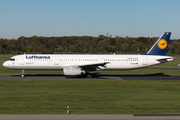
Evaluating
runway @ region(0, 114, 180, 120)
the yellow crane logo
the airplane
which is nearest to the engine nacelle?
the airplane

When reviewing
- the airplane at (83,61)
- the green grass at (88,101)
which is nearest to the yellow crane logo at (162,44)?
the airplane at (83,61)

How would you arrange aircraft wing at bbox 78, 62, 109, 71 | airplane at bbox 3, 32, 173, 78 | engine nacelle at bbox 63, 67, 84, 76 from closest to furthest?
engine nacelle at bbox 63, 67, 84, 76 → aircraft wing at bbox 78, 62, 109, 71 → airplane at bbox 3, 32, 173, 78

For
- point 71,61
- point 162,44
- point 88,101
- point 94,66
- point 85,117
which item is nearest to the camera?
point 85,117

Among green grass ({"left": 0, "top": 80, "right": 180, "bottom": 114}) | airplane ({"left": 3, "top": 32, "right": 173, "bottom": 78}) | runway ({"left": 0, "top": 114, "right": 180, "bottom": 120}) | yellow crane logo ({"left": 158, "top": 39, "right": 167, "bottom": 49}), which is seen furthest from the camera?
yellow crane logo ({"left": 158, "top": 39, "right": 167, "bottom": 49})

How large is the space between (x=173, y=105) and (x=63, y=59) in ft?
76.2

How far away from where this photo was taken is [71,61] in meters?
38.1

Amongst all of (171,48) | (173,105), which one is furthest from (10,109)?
(171,48)

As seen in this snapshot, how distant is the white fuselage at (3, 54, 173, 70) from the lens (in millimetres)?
37469

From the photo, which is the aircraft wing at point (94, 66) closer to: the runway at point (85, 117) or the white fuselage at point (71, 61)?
the white fuselage at point (71, 61)

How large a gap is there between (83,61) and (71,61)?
220 centimetres

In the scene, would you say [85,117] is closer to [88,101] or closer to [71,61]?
[88,101]

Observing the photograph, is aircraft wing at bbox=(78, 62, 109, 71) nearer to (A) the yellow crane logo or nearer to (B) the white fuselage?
(B) the white fuselage

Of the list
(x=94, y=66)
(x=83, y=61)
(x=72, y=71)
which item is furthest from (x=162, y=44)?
(x=72, y=71)

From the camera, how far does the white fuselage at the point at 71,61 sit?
37.5 meters
